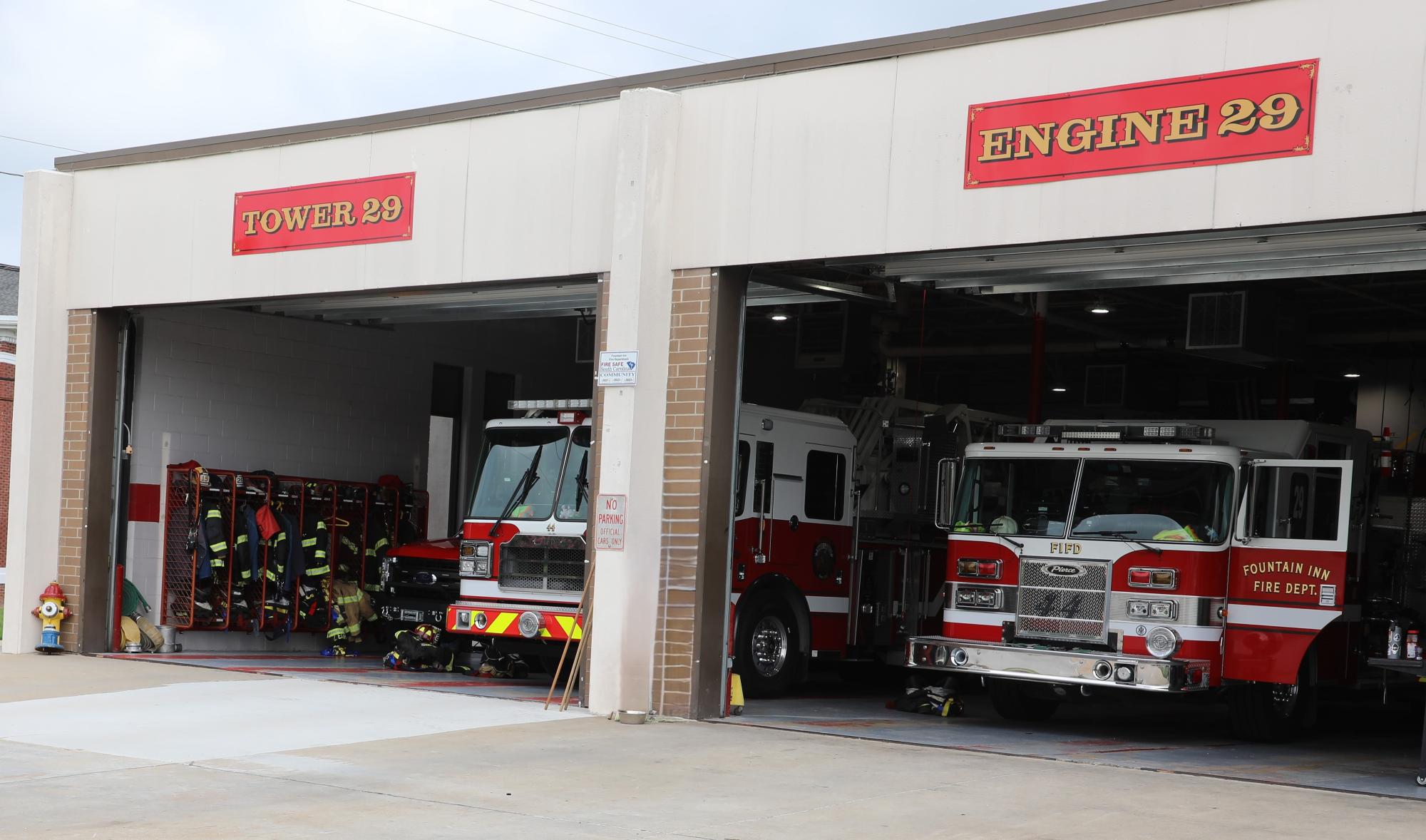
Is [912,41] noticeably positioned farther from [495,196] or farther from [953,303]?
[953,303]

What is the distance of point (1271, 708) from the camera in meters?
13.1

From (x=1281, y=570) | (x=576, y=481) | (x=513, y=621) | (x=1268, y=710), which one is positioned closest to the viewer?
(x=1281, y=570)

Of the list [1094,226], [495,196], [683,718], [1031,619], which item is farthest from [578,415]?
[1094,226]

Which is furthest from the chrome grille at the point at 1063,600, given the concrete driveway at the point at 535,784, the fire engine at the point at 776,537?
the fire engine at the point at 776,537

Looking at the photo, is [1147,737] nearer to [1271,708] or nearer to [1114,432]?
[1271,708]

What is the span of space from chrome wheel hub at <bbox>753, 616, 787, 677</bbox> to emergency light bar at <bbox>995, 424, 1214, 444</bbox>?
2986mm

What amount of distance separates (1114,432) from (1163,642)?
74.0 inches

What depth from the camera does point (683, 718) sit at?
12.6 meters

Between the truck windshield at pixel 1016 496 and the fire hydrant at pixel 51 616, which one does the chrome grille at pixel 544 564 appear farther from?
the fire hydrant at pixel 51 616

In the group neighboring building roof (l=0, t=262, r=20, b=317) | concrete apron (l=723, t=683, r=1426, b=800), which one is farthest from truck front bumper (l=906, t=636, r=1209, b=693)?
neighboring building roof (l=0, t=262, r=20, b=317)

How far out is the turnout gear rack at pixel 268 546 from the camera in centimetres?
1789

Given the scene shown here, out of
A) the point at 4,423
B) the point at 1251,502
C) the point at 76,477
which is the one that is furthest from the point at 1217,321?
the point at 4,423

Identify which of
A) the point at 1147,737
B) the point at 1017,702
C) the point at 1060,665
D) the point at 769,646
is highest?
the point at 1060,665

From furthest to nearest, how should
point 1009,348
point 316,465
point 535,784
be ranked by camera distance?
point 1009,348 → point 316,465 → point 535,784
